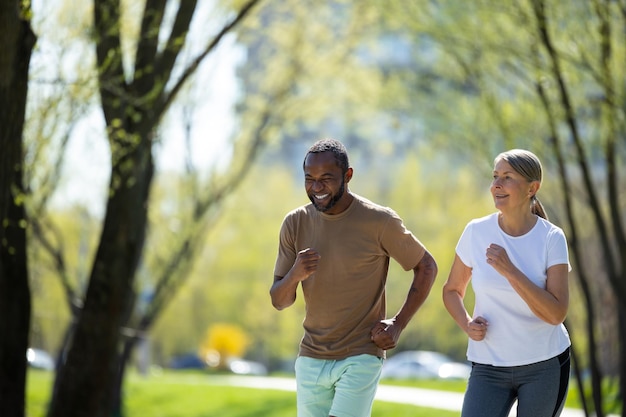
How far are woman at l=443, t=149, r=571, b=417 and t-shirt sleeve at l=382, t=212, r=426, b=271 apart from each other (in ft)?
0.97

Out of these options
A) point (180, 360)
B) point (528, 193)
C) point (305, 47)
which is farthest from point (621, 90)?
point (180, 360)

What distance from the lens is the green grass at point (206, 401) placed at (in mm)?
19775

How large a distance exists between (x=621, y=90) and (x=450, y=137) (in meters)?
6.03

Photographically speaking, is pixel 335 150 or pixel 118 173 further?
pixel 118 173

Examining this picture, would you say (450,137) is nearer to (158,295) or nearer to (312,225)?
(158,295)

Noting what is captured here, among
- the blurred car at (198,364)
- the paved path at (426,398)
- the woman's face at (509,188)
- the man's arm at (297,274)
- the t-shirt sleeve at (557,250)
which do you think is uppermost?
the woman's face at (509,188)

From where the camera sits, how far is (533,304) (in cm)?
521

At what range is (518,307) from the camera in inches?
210

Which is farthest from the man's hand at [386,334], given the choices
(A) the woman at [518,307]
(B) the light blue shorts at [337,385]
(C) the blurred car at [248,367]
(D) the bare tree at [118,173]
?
(C) the blurred car at [248,367]

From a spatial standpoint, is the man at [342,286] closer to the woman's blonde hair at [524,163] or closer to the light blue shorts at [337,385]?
the light blue shorts at [337,385]

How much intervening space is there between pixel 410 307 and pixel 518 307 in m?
0.58

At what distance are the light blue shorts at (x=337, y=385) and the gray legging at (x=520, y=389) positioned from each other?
479 mm

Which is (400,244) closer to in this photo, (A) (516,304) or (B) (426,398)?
(A) (516,304)

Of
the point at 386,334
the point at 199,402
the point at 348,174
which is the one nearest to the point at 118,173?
the point at 348,174
